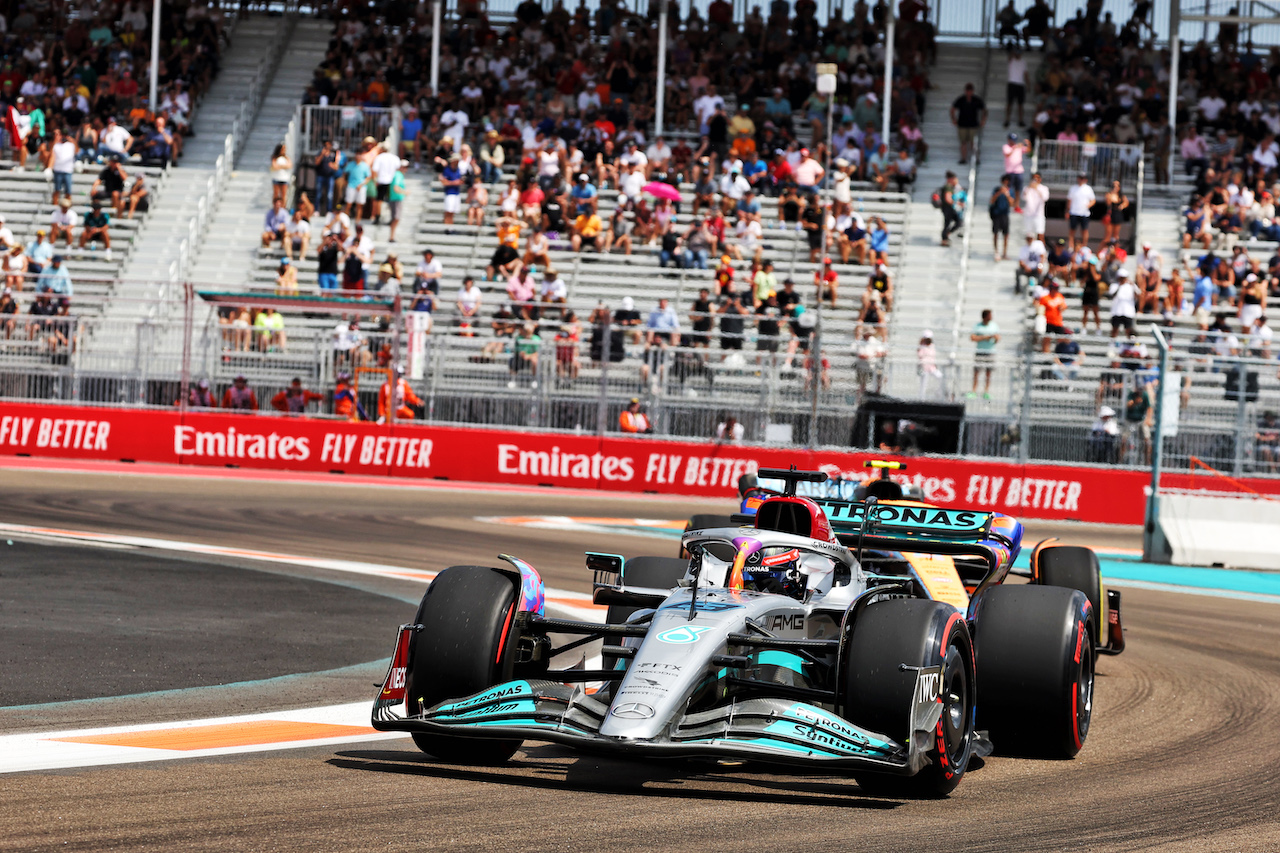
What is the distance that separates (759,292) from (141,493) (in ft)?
37.3

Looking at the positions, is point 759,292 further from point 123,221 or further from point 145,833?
point 145,833

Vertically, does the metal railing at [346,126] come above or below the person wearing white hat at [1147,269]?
above

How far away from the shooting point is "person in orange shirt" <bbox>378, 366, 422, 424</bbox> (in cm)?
2522

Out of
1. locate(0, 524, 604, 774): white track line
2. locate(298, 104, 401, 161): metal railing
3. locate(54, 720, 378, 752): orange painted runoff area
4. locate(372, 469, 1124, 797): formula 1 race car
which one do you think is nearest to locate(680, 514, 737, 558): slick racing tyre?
locate(0, 524, 604, 774): white track line

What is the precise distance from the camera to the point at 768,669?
24.6 ft

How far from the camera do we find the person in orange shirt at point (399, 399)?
993 inches

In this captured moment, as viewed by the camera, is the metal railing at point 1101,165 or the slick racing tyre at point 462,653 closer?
the slick racing tyre at point 462,653

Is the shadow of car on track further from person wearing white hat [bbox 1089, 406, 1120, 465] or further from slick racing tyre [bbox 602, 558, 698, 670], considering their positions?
person wearing white hat [bbox 1089, 406, 1120, 465]

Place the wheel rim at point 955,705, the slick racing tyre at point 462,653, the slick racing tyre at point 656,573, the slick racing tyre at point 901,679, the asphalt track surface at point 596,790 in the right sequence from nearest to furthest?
1. the asphalt track surface at point 596,790
2. the slick racing tyre at point 901,679
3. the wheel rim at point 955,705
4. the slick racing tyre at point 462,653
5. the slick racing tyre at point 656,573

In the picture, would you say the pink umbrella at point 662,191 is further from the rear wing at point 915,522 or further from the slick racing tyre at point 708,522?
the rear wing at point 915,522

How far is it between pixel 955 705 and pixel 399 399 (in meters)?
18.5

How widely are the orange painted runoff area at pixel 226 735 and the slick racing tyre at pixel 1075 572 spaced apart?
465 centimetres

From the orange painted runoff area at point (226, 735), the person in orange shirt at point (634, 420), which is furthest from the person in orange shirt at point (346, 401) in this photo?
the orange painted runoff area at point (226, 735)

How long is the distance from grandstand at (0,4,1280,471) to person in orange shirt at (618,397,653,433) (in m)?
0.18
